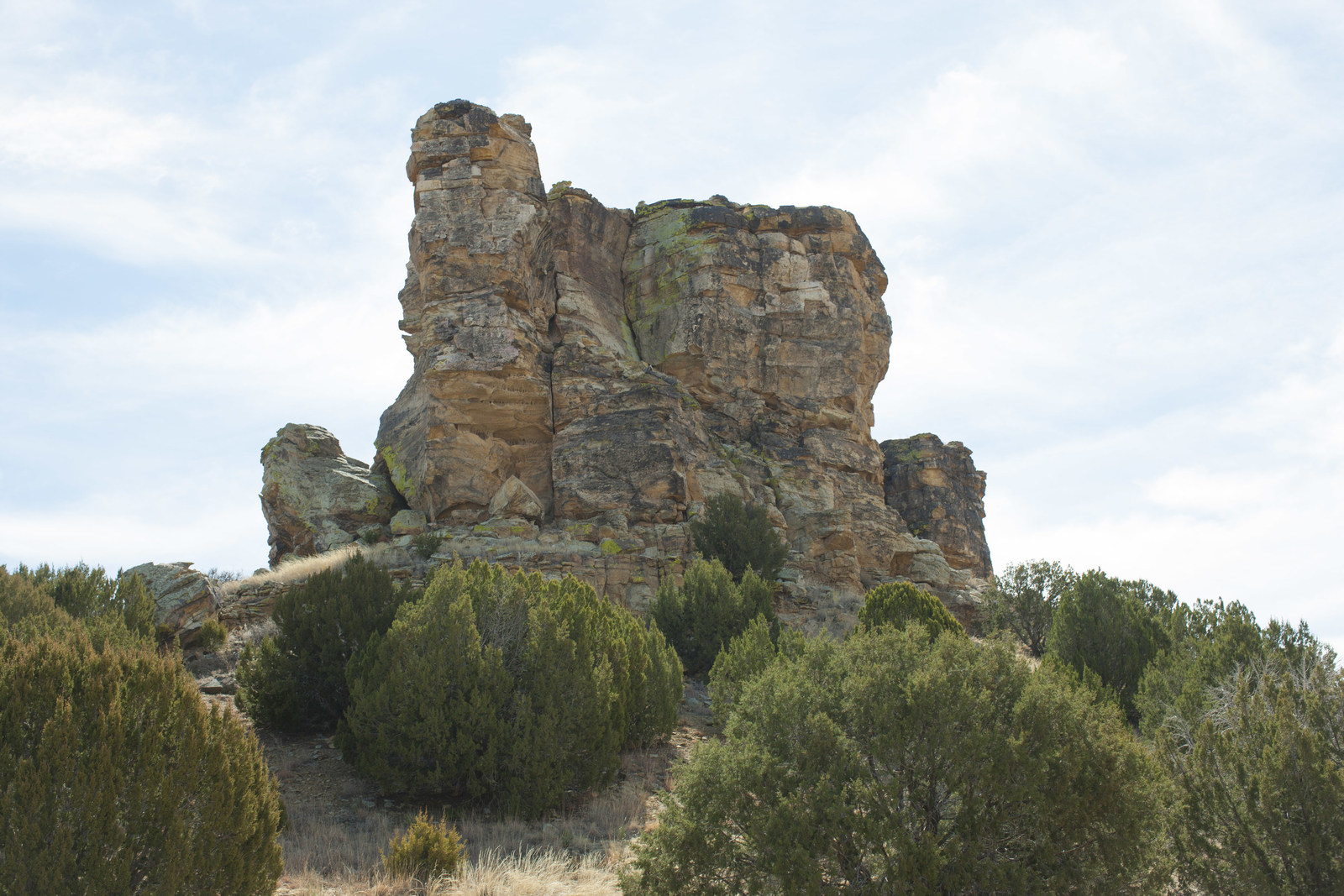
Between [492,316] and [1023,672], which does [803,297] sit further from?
[1023,672]

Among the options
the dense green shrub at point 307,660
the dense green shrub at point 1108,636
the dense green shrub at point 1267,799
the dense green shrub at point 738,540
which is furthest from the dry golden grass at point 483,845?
the dense green shrub at point 738,540

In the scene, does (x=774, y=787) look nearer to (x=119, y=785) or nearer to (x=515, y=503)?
(x=119, y=785)

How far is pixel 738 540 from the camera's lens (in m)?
28.2

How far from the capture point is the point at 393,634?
1250 centimetres

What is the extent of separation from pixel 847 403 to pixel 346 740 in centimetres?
3295

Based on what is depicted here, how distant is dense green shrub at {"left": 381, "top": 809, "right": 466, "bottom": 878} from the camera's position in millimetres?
8789

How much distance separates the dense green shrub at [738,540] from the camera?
27.9 m

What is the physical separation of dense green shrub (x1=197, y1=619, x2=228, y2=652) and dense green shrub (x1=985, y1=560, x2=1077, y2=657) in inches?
850

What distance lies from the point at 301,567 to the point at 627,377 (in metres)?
13.4

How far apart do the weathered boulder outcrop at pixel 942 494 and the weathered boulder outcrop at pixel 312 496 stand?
25.0 meters

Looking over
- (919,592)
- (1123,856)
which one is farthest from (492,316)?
(1123,856)

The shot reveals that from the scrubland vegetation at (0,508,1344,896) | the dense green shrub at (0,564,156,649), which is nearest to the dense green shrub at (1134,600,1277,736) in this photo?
the scrubland vegetation at (0,508,1344,896)

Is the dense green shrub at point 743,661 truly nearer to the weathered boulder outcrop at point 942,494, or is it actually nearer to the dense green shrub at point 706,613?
the dense green shrub at point 706,613

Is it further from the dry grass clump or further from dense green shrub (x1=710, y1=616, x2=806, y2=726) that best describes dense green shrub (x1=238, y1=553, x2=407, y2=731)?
the dry grass clump
